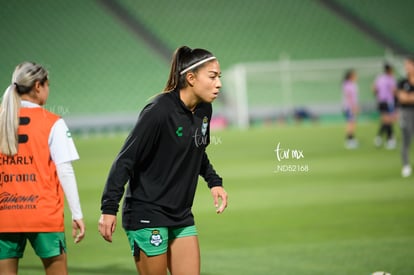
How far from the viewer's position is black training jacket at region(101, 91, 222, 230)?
4402 mm

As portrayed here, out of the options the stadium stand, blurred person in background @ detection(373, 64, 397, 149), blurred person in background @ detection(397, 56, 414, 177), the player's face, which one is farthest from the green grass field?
the stadium stand

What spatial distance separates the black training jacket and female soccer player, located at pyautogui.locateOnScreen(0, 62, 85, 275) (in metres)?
0.39

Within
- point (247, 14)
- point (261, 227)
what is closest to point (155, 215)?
point (261, 227)

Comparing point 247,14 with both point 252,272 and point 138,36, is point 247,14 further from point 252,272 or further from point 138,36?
point 252,272

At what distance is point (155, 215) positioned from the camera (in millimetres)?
4543

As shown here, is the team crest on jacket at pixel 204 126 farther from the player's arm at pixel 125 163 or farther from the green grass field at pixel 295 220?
the green grass field at pixel 295 220

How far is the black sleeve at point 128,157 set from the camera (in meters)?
4.39

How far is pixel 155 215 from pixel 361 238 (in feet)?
16.7

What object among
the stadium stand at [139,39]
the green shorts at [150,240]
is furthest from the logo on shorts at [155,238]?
the stadium stand at [139,39]

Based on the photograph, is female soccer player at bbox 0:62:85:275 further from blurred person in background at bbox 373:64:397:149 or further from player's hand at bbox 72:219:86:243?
blurred person in background at bbox 373:64:397:149

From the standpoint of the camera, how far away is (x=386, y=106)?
22.2 metres

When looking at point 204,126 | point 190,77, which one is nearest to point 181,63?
point 190,77

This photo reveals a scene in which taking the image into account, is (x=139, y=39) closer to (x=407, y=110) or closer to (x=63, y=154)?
(x=407, y=110)

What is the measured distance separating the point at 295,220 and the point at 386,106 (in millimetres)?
12677
